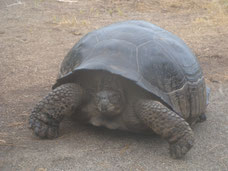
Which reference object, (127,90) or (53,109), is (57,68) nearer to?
(53,109)

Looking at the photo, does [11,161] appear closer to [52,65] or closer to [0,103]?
[0,103]

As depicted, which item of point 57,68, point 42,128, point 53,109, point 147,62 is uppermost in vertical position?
point 147,62

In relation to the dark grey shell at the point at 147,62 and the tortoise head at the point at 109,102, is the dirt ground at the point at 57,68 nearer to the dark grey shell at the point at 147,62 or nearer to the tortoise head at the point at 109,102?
the tortoise head at the point at 109,102

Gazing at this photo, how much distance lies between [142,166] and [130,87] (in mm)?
653

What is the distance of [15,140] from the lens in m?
2.88

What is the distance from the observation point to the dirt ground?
2.59 m

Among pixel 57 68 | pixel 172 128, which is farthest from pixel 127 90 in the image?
pixel 57 68

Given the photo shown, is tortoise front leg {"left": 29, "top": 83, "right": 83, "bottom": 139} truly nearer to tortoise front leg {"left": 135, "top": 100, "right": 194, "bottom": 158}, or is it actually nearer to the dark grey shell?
the dark grey shell

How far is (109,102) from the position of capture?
2.78 m

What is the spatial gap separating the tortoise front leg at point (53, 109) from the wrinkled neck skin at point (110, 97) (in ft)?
0.65

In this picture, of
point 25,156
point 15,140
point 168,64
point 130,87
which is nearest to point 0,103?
point 15,140

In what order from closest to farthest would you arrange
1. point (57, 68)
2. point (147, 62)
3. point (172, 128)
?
point (172, 128)
point (147, 62)
point (57, 68)

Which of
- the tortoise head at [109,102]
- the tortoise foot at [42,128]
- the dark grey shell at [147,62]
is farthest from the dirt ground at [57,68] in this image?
the dark grey shell at [147,62]

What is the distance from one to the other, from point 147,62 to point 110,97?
1.33 ft
